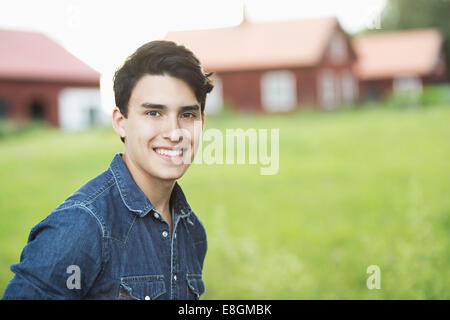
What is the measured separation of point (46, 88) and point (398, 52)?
3943 mm

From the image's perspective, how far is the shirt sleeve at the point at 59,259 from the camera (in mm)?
1061

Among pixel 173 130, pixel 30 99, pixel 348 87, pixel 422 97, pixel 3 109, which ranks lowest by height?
pixel 173 130

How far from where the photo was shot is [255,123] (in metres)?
5.71

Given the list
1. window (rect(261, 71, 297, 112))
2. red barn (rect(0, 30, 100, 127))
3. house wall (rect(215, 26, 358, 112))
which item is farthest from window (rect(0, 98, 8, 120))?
window (rect(261, 71, 297, 112))

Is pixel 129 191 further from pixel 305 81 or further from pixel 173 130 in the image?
pixel 305 81

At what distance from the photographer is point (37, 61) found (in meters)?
4.98

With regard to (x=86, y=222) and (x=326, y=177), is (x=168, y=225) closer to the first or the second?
(x=86, y=222)

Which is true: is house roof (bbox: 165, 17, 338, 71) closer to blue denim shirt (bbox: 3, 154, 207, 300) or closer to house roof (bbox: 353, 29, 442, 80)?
house roof (bbox: 353, 29, 442, 80)

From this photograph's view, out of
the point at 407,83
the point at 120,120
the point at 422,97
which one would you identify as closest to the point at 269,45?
the point at 407,83

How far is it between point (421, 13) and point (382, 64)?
2.33 feet

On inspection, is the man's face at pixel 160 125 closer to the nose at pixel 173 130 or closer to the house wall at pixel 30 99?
the nose at pixel 173 130

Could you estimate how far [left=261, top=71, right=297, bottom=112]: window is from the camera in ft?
23.2

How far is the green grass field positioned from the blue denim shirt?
2206mm
